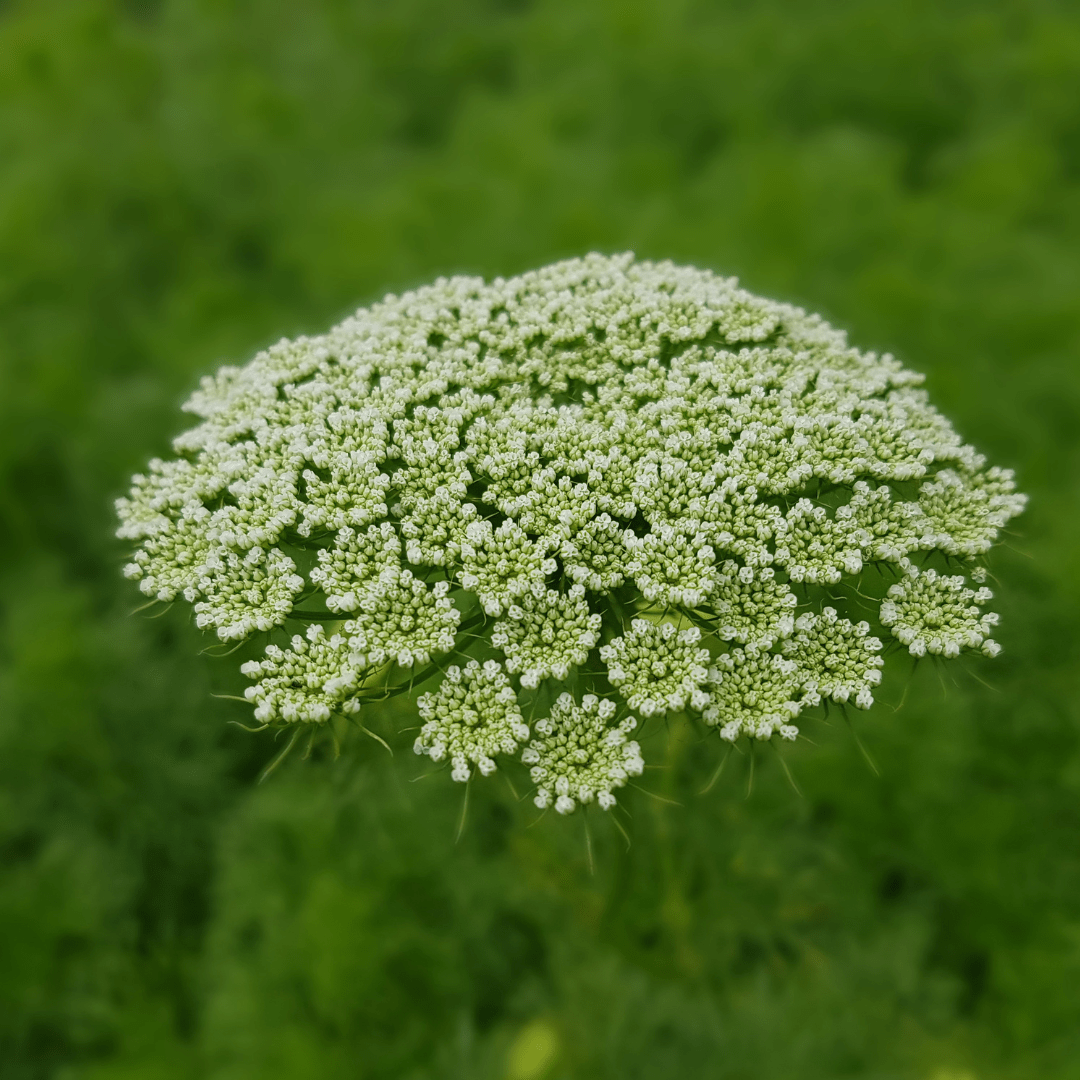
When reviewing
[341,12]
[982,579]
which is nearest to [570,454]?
[982,579]

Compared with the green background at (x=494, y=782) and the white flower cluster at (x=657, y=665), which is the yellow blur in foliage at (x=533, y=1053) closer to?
the green background at (x=494, y=782)

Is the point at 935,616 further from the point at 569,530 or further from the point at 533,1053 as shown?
the point at 533,1053

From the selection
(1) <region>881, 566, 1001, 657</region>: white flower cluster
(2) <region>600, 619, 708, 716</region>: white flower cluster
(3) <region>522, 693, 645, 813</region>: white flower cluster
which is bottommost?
(3) <region>522, 693, 645, 813</region>: white flower cluster

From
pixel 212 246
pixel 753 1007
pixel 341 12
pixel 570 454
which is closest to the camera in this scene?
pixel 570 454

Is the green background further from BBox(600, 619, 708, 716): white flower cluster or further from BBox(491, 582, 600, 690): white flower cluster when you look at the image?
BBox(491, 582, 600, 690): white flower cluster

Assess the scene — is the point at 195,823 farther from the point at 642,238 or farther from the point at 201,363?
the point at 642,238

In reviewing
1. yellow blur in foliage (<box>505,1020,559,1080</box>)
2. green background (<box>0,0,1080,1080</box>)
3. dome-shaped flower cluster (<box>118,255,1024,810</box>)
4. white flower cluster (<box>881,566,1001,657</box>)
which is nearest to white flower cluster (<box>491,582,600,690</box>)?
dome-shaped flower cluster (<box>118,255,1024,810</box>)

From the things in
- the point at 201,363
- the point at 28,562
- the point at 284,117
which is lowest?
the point at 28,562
